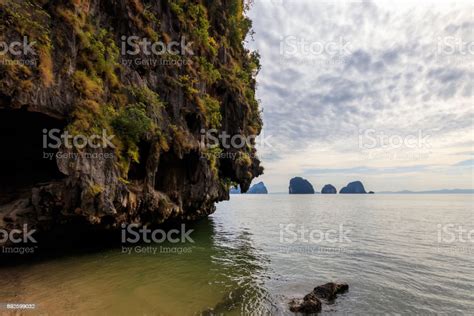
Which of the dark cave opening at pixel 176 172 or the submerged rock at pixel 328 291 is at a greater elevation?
the dark cave opening at pixel 176 172

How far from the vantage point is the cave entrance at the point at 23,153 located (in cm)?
1372

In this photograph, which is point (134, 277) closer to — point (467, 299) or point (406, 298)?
point (406, 298)

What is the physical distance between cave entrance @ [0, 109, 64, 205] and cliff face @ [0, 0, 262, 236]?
59mm

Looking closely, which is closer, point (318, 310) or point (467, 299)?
point (318, 310)

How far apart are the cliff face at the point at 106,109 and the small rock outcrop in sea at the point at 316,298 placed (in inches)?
393

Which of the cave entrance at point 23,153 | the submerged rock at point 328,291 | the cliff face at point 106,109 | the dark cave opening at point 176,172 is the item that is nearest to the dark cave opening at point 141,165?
the cliff face at point 106,109

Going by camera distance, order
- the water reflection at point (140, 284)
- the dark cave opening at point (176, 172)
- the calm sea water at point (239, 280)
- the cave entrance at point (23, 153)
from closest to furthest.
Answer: the water reflection at point (140, 284)
the calm sea water at point (239, 280)
the cave entrance at point (23, 153)
the dark cave opening at point (176, 172)

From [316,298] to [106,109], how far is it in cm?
1426

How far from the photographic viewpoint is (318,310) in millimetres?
11258

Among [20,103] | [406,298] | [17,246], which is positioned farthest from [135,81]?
[406,298]

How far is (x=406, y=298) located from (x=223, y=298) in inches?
351

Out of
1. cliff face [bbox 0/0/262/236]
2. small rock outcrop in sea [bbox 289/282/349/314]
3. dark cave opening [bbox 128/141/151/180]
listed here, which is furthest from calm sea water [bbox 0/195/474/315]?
dark cave opening [bbox 128/141/151/180]

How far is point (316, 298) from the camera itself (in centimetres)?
1171

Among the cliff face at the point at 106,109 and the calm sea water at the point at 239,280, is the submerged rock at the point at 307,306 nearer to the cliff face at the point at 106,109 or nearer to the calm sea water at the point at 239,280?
the calm sea water at the point at 239,280
